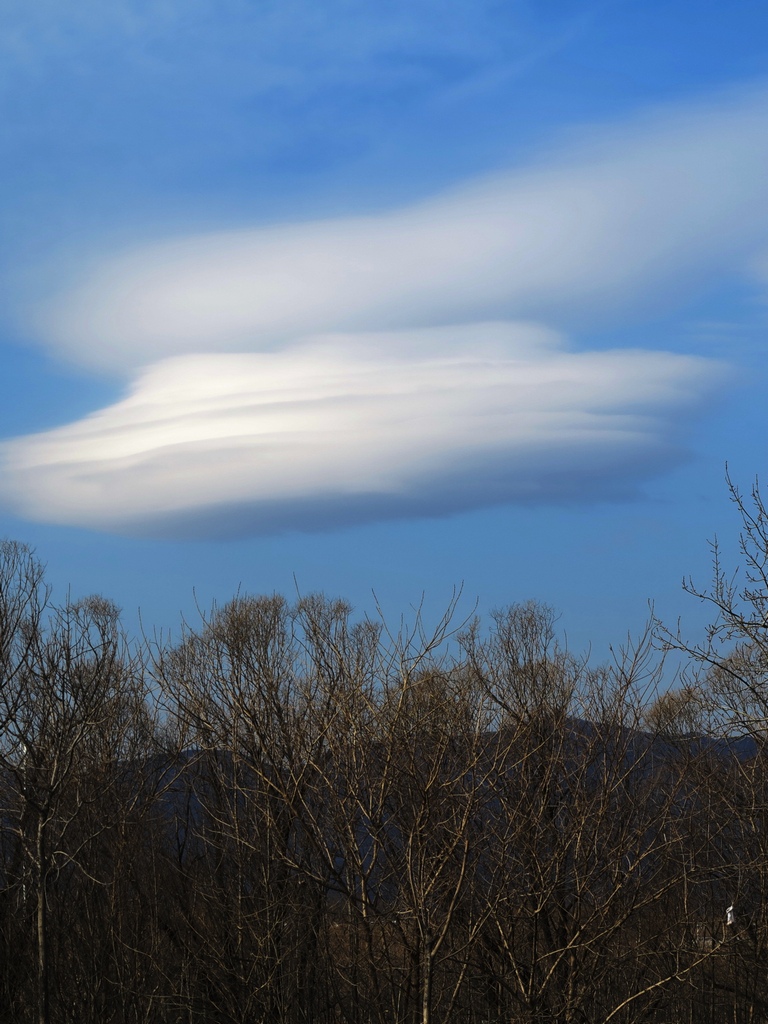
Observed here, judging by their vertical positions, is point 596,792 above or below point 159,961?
above

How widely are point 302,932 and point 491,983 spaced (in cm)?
371

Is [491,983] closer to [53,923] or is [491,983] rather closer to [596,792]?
[596,792]

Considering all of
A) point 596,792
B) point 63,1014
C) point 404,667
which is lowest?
point 63,1014

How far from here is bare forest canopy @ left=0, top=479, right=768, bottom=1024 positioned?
11.3m

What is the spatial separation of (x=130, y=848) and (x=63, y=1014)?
3082 millimetres

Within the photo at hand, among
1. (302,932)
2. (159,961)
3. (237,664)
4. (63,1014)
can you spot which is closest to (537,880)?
(237,664)

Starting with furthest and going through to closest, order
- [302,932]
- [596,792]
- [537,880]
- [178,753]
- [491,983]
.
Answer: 1. [178,753]
2. [302,932]
3. [491,983]
4. [596,792]
5. [537,880]

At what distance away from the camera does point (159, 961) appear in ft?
57.9

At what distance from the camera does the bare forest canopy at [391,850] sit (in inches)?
443

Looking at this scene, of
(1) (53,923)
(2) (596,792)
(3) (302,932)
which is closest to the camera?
(2) (596,792)

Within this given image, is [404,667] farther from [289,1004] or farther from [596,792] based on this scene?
[289,1004]

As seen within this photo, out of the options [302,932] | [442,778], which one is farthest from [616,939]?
[302,932]

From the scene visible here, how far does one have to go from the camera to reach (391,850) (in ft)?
39.4

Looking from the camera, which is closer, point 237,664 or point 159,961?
point 237,664
